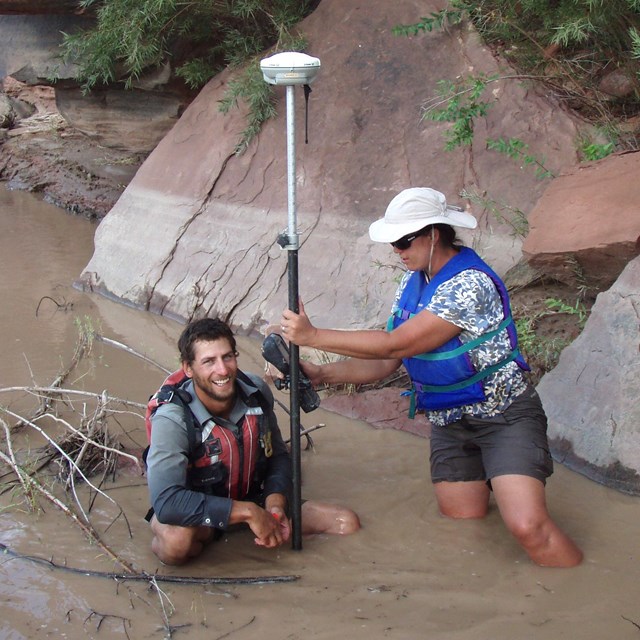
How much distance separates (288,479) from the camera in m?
3.63

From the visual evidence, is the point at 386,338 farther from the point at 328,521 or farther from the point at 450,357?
the point at 328,521

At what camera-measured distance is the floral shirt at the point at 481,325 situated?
11.1ft

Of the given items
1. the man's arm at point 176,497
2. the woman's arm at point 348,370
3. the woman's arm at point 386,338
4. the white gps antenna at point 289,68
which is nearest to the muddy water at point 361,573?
the man's arm at point 176,497

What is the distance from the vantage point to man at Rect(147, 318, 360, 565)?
3.22 meters

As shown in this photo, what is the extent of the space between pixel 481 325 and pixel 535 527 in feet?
2.44

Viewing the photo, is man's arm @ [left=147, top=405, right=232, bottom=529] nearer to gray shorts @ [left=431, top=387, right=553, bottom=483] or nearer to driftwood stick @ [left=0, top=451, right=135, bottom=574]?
driftwood stick @ [left=0, top=451, right=135, bottom=574]

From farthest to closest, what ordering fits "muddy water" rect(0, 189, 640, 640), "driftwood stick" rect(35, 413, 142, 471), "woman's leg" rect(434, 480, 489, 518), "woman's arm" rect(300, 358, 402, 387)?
1. "driftwood stick" rect(35, 413, 142, 471)
2. "woman's leg" rect(434, 480, 489, 518)
3. "woman's arm" rect(300, 358, 402, 387)
4. "muddy water" rect(0, 189, 640, 640)

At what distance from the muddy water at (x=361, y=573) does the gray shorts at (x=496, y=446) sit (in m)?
0.21

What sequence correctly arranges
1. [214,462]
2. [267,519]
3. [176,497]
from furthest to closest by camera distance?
1. [214,462]
2. [267,519]
3. [176,497]

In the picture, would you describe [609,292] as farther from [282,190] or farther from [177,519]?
[282,190]

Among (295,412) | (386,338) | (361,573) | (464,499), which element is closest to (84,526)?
(295,412)

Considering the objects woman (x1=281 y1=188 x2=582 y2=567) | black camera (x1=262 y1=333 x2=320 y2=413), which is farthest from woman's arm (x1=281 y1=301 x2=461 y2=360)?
black camera (x1=262 y1=333 x2=320 y2=413)

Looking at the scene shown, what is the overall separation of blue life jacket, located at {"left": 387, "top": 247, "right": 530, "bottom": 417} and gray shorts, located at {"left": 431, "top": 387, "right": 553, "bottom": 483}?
129mm

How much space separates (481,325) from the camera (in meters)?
3.41
